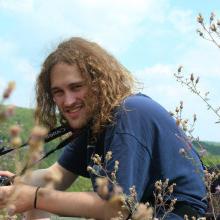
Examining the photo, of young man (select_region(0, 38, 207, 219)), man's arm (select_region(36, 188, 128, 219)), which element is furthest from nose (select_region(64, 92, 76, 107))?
man's arm (select_region(36, 188, 128, 219))

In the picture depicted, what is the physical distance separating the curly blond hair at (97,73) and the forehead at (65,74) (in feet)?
0.07

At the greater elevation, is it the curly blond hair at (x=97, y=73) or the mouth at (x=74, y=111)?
the curly blond hair at (x=97, y=73)

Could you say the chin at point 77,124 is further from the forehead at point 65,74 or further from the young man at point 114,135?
the forehead at point 65,74

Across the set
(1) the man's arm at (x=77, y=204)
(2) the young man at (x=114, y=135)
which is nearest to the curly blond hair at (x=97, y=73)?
(2) the young man at (x=114, y=135)

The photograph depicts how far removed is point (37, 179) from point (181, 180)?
111 cm

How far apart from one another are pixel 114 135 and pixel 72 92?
0.34 metres

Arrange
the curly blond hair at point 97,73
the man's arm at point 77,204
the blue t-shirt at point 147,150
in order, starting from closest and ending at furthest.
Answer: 1. the blue t-shirt at point 147,150
2. the man's arm at point 77,204
3. the curly blond hair at point 97,73

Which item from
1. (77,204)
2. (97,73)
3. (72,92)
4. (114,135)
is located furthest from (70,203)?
(97,73)

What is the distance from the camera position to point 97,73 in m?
2.67

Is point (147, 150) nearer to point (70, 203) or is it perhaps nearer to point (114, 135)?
point (114, 135)

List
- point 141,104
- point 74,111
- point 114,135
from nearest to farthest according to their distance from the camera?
1. point 114,135
2. point 141,104
3. point 74,111

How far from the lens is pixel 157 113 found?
2541 millimetres

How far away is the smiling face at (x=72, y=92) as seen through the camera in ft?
8.46

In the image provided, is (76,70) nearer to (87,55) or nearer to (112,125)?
(87,55)
